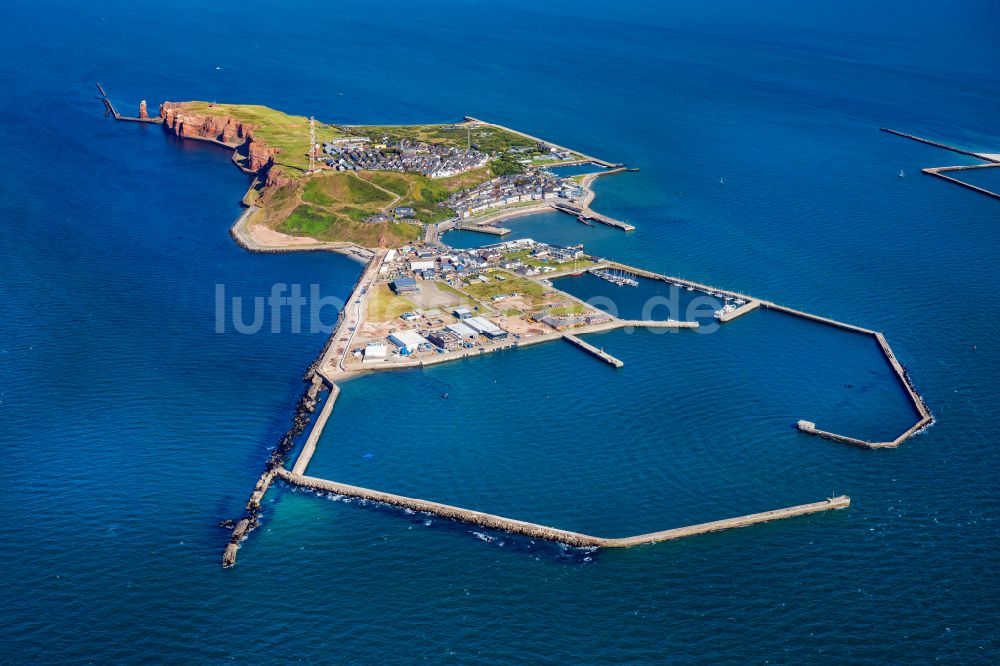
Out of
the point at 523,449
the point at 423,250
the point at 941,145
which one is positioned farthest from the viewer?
the point at 941,145

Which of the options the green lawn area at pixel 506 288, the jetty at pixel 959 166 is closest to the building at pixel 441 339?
the green lawn area at pixel 506 288

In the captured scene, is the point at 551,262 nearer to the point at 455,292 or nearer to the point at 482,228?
the point at 455,292

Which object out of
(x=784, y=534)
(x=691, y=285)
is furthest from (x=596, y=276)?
(x=784, y=534)

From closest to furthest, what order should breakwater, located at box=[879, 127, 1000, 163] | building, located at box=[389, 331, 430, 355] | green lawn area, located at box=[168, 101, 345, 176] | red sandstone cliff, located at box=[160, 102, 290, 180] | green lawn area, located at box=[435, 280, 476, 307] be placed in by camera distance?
building, located at box=[389, 331, 430, 355], green lawn area, located at box=[435, 280, 476, 307], green lawn area, located at box=[168, 101, 345, 176], red sandstone cliff, located at box=[160, 102, 290, 180], breakwater, located at box=[879, 127, 1000, 163]

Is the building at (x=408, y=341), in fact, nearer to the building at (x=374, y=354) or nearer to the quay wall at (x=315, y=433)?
the building at (x=374, y=354)

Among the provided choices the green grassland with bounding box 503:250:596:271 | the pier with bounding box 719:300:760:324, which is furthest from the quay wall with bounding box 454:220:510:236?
the pier with bounding box 719:300:760:324

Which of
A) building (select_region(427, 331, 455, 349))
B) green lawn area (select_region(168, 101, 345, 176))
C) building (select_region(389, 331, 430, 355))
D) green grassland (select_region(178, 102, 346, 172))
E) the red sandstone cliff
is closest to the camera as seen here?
building (select_region(389, 331, 430, 355))

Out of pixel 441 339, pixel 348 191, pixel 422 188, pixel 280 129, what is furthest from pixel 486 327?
pixel 280 129

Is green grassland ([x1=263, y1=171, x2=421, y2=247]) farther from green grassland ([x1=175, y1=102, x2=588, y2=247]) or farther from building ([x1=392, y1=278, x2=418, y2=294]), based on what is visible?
building ([x1=392, y1=278, x2=418, y2=294])

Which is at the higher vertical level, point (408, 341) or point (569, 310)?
point (569, 310)
